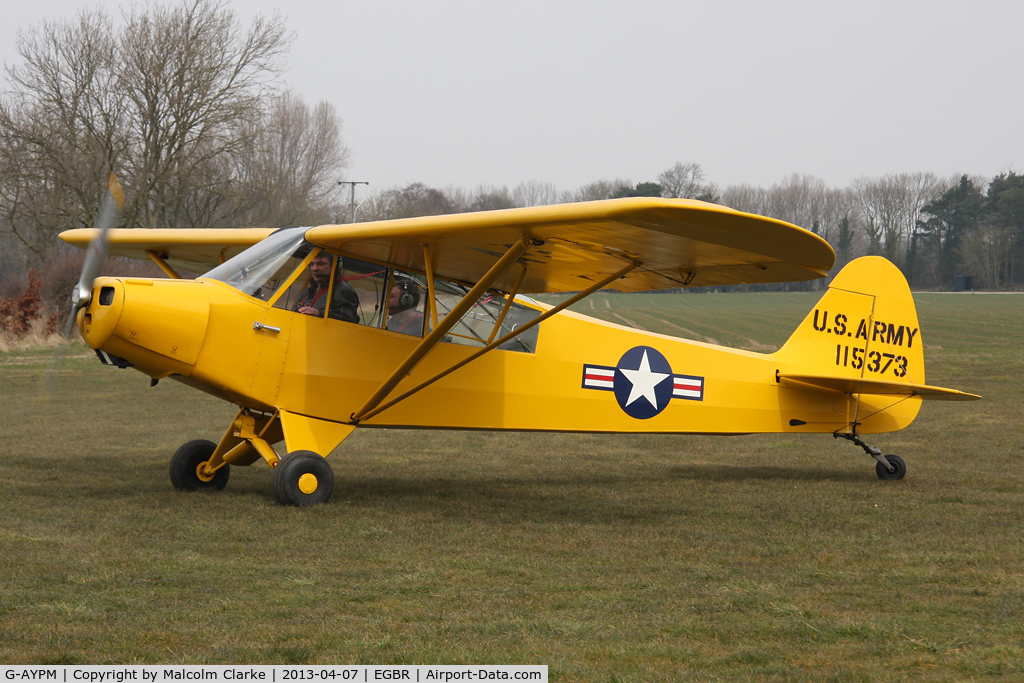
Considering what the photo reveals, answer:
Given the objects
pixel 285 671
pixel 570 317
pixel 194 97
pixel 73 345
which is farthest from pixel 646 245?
pixel 194 97

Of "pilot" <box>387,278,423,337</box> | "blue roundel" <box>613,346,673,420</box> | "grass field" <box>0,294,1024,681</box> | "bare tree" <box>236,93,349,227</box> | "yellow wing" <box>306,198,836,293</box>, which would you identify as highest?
"bare tree" <box>236,93,349,227</box>

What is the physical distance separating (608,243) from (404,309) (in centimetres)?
218

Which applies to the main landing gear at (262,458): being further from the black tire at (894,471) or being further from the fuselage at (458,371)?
the black tire at (894,471)

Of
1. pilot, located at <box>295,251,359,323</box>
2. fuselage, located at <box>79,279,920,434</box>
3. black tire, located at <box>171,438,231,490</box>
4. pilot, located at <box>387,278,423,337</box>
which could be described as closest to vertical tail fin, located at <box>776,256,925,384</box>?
fuselage, located at <box>79,279,920,434</box>

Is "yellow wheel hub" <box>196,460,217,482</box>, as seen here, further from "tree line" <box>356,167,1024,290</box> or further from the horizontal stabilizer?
"tree line" <box>356,167,1024,290</box>

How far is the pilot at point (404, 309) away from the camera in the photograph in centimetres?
809

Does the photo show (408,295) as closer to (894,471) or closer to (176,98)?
(894,471)

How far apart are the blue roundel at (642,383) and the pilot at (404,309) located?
7.27 feet

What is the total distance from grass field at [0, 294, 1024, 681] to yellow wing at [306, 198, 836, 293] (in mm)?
2088

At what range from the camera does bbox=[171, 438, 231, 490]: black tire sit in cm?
794

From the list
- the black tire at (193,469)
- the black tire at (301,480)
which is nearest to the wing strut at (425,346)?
the black tire at (301,480)

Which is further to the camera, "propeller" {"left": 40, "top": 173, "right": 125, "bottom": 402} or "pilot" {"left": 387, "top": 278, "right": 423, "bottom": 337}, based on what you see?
"pilot" {"left": 387, "top": 278, "right": 423, "bottom": 337}

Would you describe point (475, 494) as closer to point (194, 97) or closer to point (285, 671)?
point (285, 671)

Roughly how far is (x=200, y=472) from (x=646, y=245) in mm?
4504
